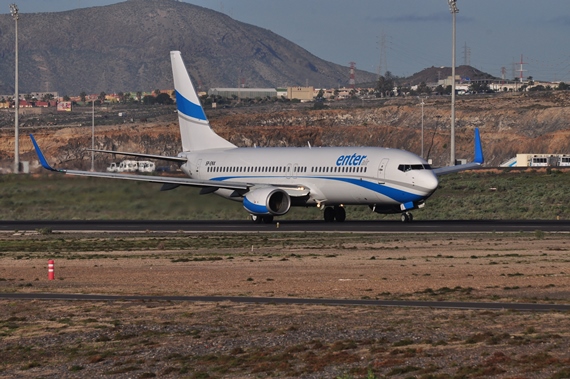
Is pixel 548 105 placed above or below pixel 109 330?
above

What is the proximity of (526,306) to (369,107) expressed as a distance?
163 m

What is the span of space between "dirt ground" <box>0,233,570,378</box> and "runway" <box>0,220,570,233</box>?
13.3 meters

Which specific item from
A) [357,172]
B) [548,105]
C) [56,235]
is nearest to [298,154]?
[357,172]

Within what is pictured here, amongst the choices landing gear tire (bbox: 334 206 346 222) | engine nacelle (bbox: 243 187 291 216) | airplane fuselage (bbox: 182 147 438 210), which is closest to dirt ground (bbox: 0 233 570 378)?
airplane fuselage (bbox: 182 147 438 210)

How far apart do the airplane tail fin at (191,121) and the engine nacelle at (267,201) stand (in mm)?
9589

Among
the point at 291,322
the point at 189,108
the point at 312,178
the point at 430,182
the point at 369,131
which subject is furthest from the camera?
the point at 369,131

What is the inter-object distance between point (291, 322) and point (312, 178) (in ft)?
115

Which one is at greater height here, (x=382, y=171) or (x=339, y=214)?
(x=382, y=171)

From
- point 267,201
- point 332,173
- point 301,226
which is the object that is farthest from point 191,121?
point 301,226

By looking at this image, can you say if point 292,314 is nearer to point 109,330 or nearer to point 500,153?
point 109,330

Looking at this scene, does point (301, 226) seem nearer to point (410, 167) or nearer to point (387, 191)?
point (387, 191)

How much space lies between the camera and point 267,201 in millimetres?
56344

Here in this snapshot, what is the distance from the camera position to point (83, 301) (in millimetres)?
27078

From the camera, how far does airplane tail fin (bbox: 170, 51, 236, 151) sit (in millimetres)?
66688
